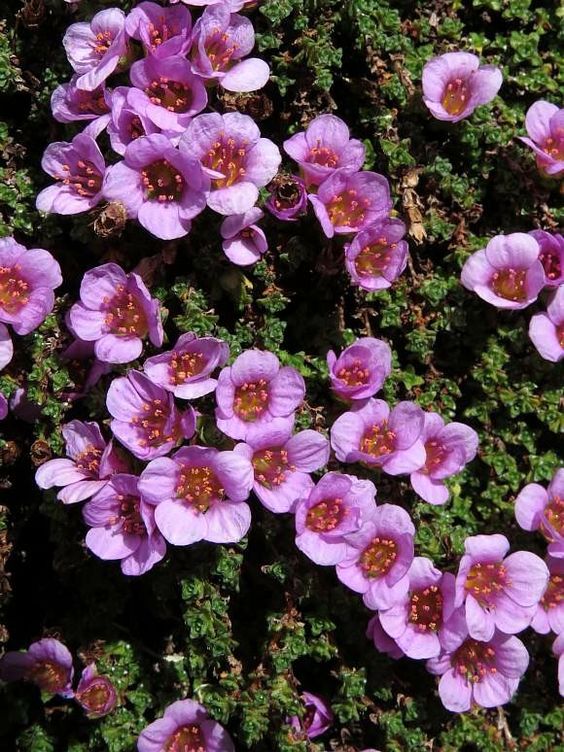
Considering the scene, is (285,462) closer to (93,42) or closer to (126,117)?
(126,117)

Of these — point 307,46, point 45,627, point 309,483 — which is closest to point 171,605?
point 45,627

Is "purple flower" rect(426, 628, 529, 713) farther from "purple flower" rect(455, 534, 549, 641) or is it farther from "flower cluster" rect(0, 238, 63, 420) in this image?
"flower cluster" rect(0, 238, 63, 420)

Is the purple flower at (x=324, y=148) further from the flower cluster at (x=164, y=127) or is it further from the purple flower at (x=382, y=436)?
the purple flower at (x=382, y=436)

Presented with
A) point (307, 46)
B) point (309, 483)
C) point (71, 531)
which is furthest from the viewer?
point (307, 46)

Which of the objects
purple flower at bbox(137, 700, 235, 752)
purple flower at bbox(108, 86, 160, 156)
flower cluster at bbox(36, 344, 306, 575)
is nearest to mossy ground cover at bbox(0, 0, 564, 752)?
purple flower at bbox(137, 700, 235, 752)

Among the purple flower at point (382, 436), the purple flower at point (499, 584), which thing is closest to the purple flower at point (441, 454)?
the purple flower at point (382, 436)

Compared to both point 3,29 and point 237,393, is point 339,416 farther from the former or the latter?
point 3,29
